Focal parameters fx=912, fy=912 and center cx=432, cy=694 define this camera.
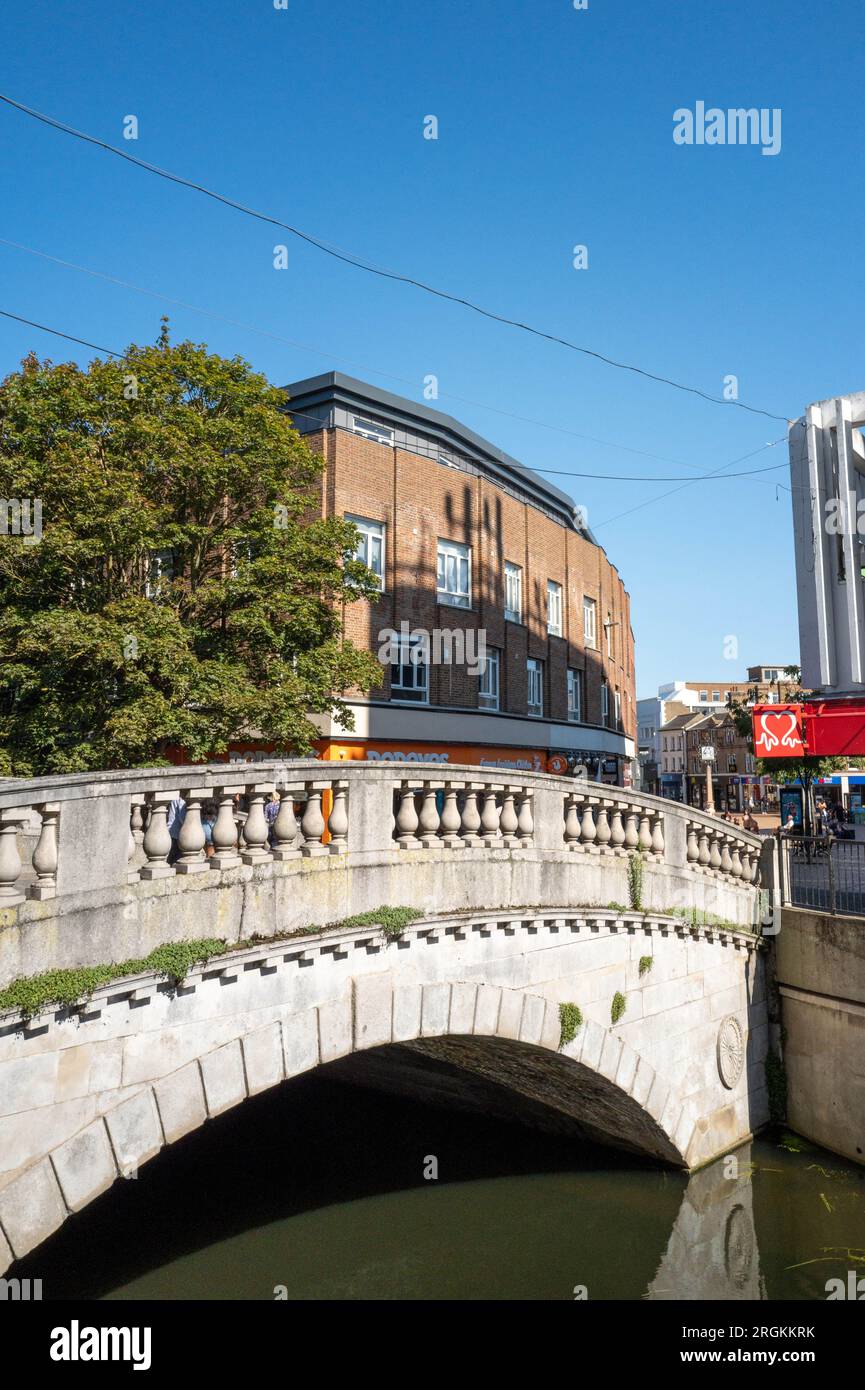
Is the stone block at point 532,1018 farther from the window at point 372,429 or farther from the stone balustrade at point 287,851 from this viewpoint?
the window at point 372,429

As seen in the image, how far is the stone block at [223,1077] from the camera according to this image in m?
6.49

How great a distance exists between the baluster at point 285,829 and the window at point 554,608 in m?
24.6

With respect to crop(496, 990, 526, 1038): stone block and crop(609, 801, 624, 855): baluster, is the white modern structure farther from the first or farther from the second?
crop(496, 990, 526, 1038): stone block

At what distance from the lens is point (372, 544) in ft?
78.5

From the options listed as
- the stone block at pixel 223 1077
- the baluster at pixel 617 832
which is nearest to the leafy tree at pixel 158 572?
the baluster at pixel 617 832

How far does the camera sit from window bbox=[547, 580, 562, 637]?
1239 inches

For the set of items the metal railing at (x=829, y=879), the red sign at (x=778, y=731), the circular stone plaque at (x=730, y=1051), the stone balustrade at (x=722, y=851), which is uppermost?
the red sign at (x=778, y=731)

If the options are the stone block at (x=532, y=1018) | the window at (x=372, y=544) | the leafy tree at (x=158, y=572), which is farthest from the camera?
the window at (x=372, y=544)

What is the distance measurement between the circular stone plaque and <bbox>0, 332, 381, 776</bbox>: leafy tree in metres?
7.96

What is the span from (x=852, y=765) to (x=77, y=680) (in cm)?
4023

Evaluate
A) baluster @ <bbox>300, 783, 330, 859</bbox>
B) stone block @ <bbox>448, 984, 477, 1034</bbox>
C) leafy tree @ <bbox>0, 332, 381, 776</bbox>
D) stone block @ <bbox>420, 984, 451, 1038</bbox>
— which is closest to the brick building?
leafy tree @ <bbox>0, 332, 381, 776</bbox>
